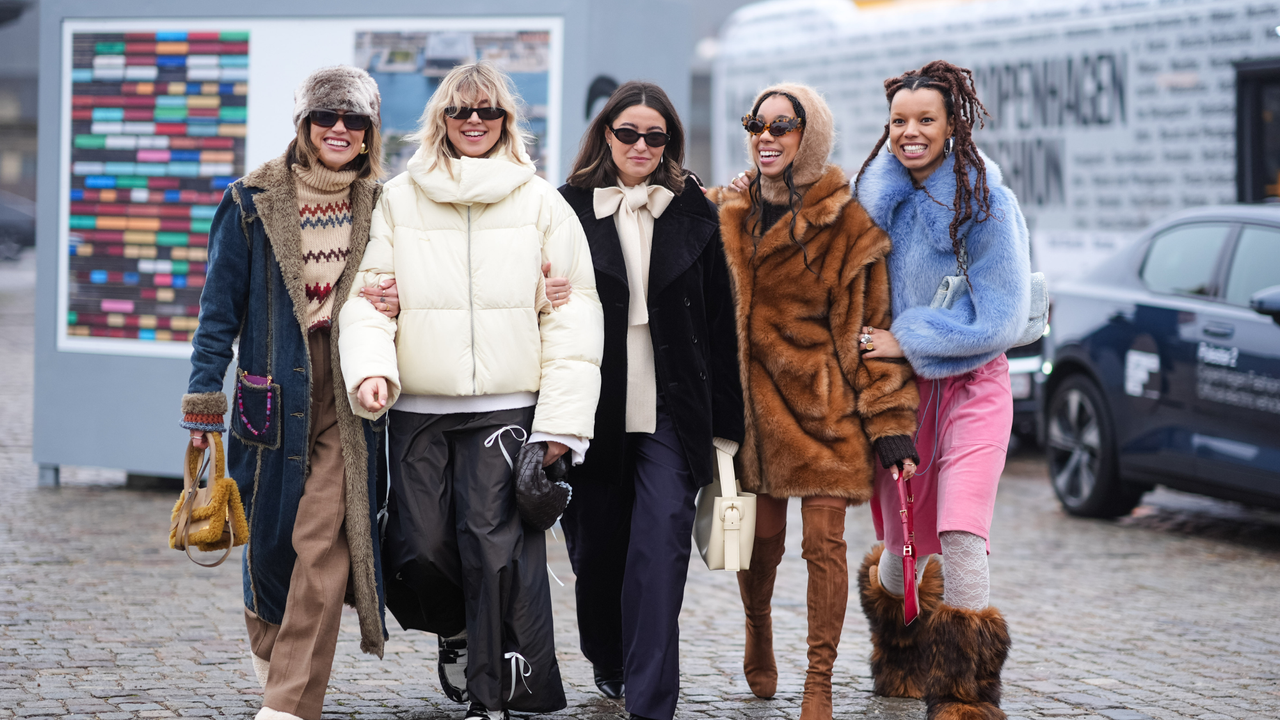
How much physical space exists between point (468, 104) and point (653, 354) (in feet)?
3.06

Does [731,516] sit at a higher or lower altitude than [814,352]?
lower

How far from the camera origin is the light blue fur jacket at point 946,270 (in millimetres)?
4520

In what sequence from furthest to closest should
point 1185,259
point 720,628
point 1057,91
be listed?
point 1057,91 < point 1185,259 < point 720,628

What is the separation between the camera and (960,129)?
4727 millimetres

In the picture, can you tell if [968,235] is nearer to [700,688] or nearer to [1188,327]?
[700,688]

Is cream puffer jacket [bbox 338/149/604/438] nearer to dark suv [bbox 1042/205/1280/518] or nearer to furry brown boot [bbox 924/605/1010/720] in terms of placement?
furry brown boot [bbox 924/605/1010/720]

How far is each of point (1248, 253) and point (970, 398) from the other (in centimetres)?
416

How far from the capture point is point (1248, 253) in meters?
8.09

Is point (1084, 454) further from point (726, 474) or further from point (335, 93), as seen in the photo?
point (335, 93)

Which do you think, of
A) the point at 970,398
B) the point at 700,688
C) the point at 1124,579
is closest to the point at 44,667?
the point at 700,688

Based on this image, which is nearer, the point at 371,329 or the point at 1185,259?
the point at 371,329

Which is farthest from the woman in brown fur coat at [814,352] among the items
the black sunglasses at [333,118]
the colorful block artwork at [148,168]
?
the colorful block artwork at [148,168]

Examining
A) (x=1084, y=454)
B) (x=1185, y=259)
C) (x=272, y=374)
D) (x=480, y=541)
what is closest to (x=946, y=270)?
(x=480, y=541)

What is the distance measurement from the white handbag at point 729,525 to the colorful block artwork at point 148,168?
15.4 ft
